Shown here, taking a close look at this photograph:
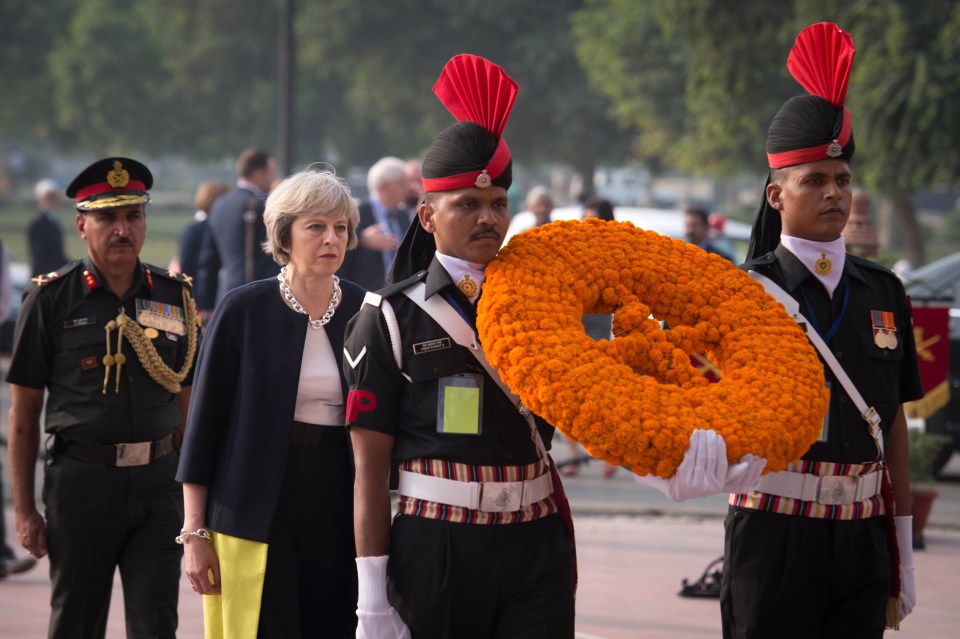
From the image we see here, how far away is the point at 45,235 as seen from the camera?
763 inches

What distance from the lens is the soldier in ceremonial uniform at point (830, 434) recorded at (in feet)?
14.4

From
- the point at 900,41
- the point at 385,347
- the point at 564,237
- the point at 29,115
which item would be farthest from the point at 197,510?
the point at 29,115

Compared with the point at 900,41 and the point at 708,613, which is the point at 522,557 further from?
the point at 900,41

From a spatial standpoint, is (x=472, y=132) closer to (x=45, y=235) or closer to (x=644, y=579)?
(x=644, y=579)

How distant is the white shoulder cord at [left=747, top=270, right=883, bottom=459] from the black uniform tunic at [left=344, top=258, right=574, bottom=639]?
3.06 feet

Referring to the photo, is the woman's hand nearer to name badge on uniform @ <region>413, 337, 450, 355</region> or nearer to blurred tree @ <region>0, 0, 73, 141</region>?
name badge on uniform @ <region>413, 337, 450, 355</region>

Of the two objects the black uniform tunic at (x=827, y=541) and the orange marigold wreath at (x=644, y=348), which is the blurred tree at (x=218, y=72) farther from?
the orange marigold wreath at (x=644, y=348)

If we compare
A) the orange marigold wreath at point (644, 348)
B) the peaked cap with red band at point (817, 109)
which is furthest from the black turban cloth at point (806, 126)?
the orange marigold wreath at point (644, 348)

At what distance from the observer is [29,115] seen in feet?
191

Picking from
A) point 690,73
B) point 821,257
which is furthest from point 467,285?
point 690,73

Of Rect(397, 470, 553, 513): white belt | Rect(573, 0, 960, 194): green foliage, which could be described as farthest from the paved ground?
Rect(573, 0, 960, 194): green foliage

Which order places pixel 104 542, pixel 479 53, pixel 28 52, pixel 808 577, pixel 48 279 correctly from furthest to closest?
pixel 28 52, pixel 479 53, pixel 48 279, pixel 104 542, pixel 808 577

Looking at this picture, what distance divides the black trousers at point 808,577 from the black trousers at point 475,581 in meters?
0.68

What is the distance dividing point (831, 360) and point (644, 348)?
0.79m
